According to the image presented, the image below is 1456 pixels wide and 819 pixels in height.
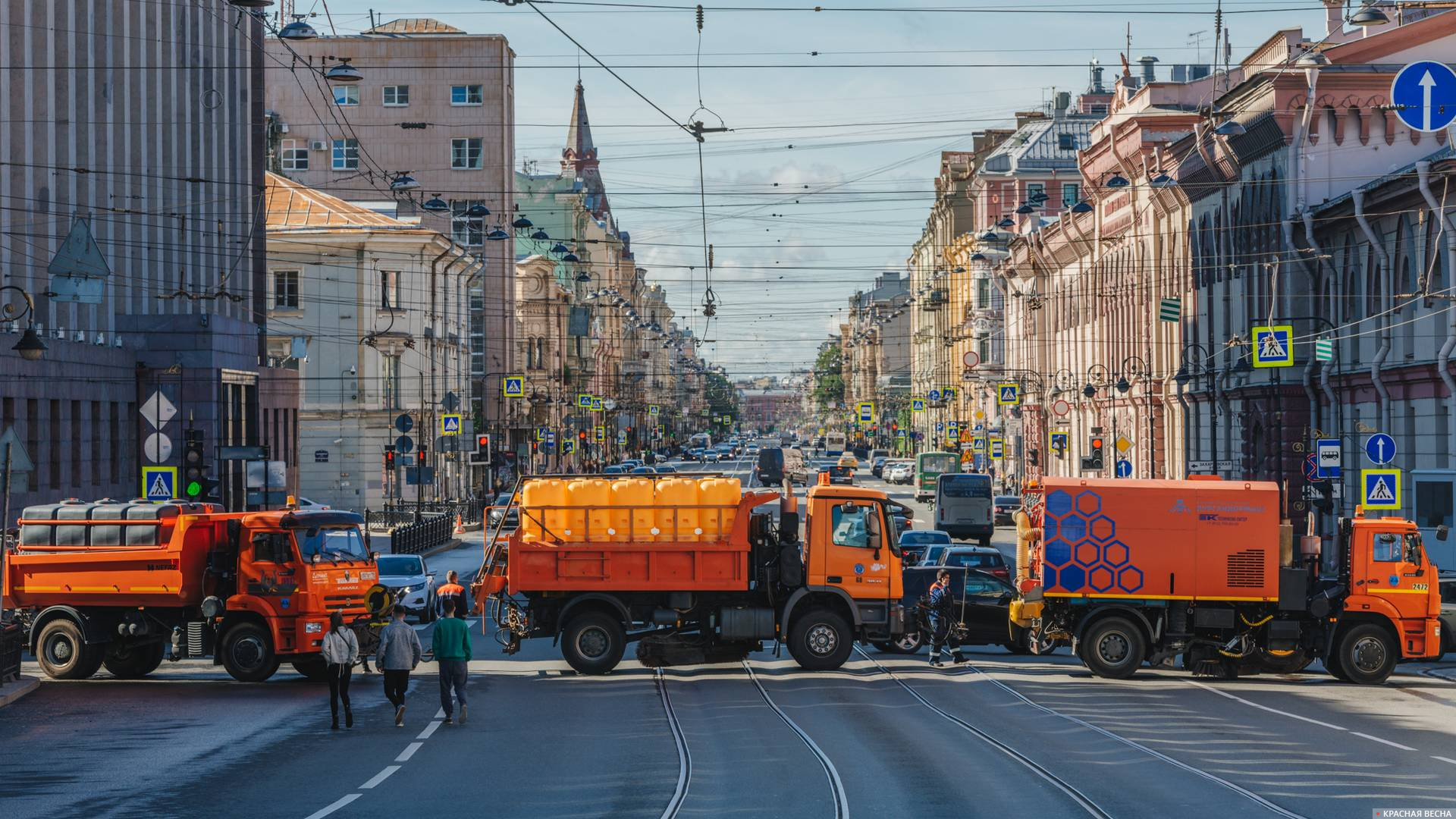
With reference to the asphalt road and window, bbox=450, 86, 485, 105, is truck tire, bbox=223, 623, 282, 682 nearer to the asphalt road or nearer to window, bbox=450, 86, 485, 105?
the asphalt road

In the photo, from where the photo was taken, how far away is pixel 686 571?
28.2 m

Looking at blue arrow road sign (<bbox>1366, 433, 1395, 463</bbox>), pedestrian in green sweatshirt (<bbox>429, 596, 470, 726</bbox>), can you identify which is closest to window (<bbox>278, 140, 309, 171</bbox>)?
blue arrow road sign (<bbox>1366, 433, 1395, 463</bbox>)

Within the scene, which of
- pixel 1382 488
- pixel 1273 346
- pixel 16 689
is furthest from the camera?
pixel 1273 346

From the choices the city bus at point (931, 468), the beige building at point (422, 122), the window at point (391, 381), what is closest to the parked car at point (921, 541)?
the window at point (391, 381)

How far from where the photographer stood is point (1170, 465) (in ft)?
231

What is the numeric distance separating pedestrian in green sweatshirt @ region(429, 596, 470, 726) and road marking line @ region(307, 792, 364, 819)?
4940 millimetres

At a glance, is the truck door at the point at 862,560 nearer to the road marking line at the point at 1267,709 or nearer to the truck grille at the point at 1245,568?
the road marking line at the point at 1267,709

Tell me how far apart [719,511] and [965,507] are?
3471 centimetres

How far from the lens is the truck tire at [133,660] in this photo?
28.3 meters

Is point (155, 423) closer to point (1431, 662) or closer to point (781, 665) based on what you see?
point (781, 665)

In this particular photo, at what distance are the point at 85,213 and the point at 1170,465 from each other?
41201 mm

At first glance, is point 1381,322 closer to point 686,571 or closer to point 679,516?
point 679,516

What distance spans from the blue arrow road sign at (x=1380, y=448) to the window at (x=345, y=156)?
76002 millimetres

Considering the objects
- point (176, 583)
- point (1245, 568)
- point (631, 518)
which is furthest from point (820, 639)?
point (176, 583)
